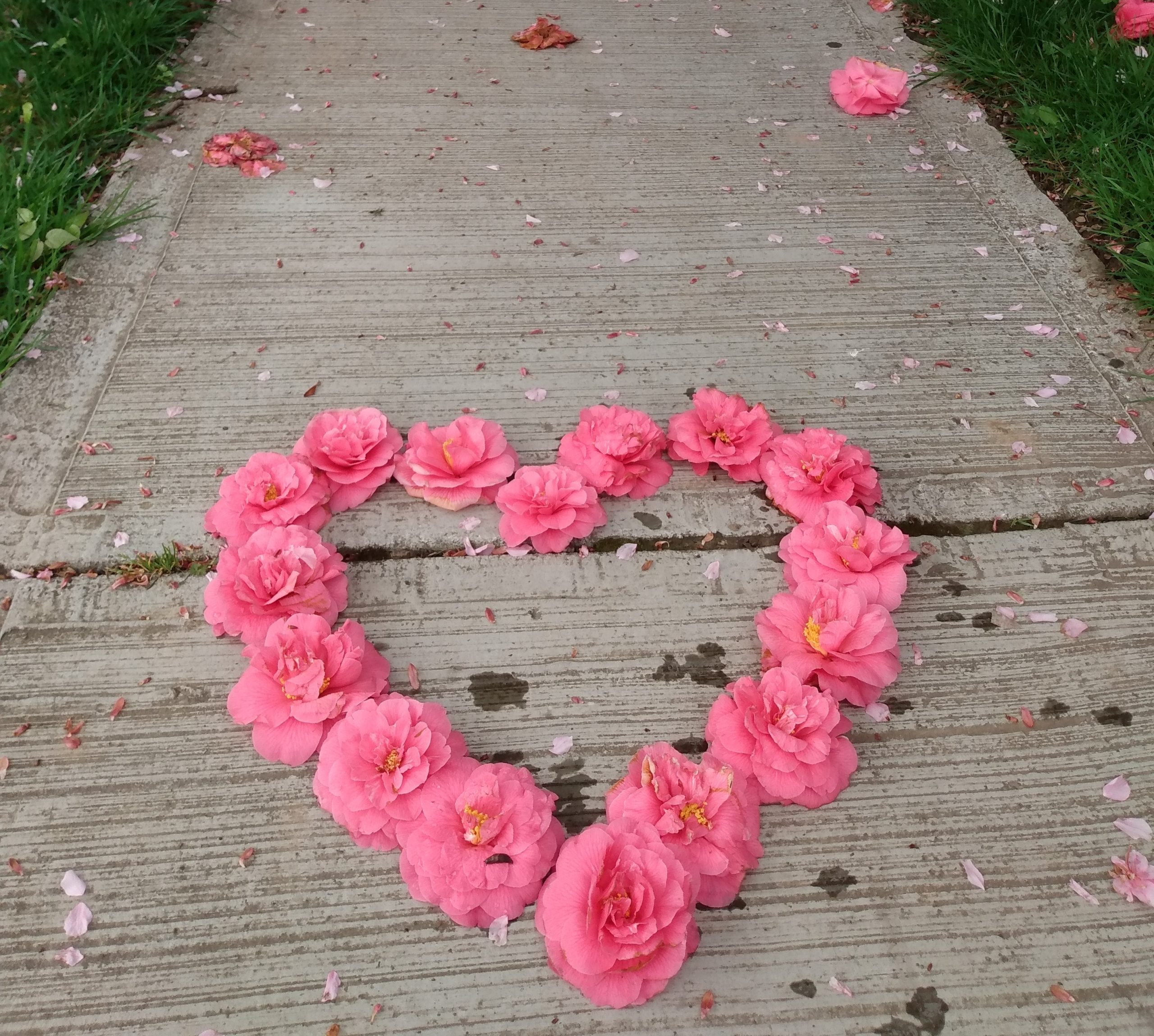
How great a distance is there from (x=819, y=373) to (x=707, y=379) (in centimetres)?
30

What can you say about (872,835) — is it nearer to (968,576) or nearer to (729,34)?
(968,576)

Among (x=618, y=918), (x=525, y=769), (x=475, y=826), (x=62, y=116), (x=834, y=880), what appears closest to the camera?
(x=618, y=918)

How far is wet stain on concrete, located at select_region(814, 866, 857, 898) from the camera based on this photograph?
4.69 ft

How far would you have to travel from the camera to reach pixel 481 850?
4.41 feet

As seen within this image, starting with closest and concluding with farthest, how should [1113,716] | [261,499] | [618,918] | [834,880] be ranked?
1. [618,918]
2. [834,880]
3. [1113,716]
4. [261,499]

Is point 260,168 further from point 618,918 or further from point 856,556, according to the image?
point 618,918

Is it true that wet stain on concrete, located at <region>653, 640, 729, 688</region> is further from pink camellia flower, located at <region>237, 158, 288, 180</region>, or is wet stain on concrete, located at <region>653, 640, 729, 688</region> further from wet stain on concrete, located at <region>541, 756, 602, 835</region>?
pink camellia flower, located at <region>237, 158, 288, 180</region>

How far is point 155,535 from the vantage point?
1.85 m

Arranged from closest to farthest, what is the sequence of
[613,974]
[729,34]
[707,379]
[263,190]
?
[613,974], [707,379], [263,190], [729,34]

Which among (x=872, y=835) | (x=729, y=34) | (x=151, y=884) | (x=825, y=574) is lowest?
(x=151, y=884)

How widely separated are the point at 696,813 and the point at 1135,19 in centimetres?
327

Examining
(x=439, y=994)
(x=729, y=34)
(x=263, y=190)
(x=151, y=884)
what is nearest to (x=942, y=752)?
(x=439, y=994)

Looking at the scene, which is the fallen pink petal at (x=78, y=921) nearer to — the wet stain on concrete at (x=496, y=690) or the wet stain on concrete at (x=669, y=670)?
the wet stain on concrete at (x=496, y=690)

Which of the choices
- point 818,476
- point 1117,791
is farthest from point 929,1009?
point 818,476
